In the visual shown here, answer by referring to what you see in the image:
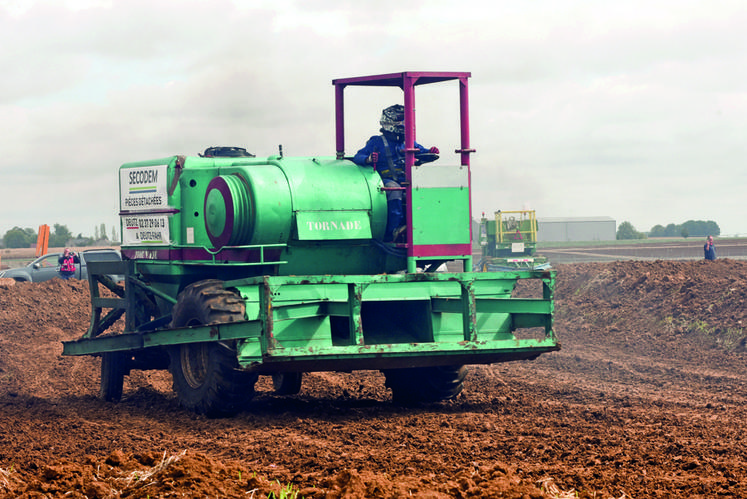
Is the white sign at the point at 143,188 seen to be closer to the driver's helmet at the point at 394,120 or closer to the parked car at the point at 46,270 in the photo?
the driver's helmet at the point at 394,120

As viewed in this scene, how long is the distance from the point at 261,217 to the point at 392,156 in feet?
5.48

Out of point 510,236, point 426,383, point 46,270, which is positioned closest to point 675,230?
point 510,236

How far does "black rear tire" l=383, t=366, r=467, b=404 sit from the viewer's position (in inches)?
438

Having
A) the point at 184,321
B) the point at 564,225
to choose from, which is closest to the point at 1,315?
the point at 184,321

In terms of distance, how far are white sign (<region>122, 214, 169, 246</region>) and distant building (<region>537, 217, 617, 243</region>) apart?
99441 millimetres

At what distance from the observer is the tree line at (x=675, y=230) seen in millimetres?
111438

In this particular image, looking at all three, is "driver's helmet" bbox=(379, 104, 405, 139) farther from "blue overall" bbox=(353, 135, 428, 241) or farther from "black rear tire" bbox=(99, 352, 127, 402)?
"black rear tire" bbox=(99, 352, 127, 402)

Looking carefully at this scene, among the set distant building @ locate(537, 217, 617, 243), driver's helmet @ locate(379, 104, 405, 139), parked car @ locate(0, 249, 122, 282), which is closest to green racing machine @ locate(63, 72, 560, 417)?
driver's helmet @ locate(379, 104, 405, 139)

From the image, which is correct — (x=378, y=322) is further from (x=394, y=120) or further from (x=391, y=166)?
(x=394, y=120)

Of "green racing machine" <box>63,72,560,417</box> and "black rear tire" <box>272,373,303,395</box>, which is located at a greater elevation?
"green racing machine" <box>63,72,560,417</box>

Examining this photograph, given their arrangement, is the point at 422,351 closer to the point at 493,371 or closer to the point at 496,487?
the point at 496,487

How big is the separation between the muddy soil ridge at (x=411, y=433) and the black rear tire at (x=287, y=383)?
0.12 metres

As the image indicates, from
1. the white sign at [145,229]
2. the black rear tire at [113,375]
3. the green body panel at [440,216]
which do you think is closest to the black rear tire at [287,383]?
the black rear tire at [113,375]

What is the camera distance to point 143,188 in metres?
11.4
